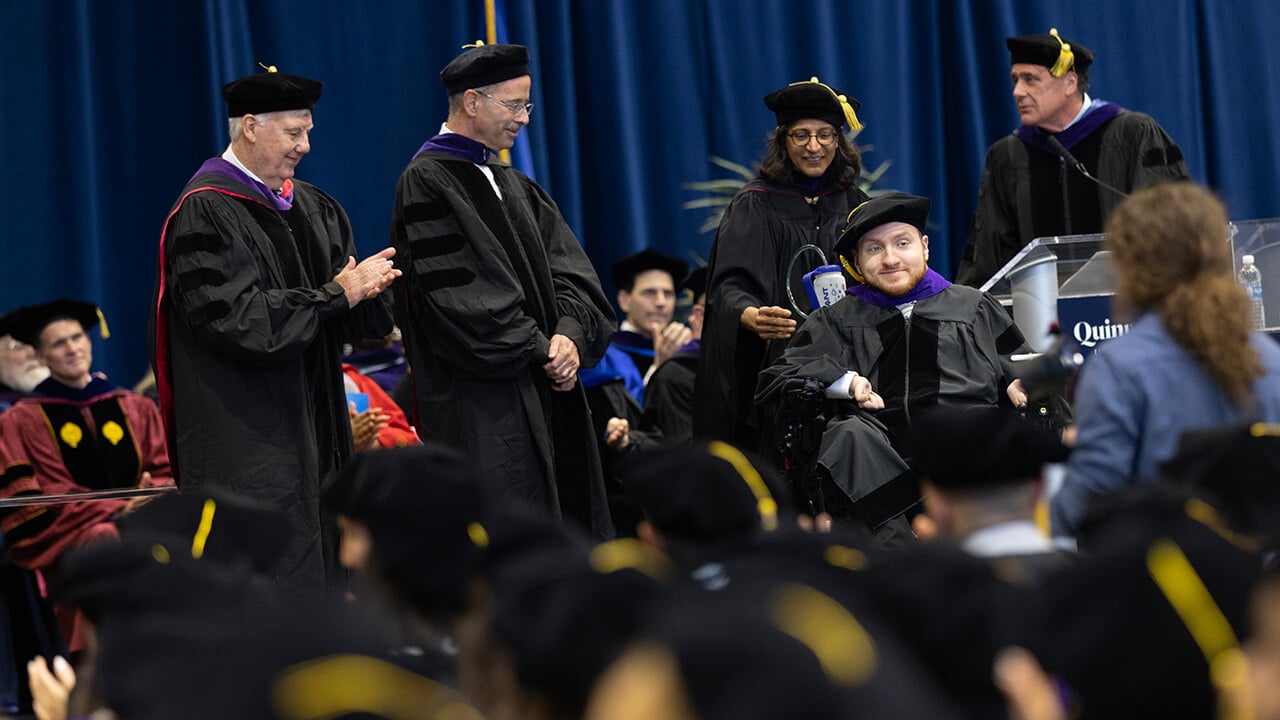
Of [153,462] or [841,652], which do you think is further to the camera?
[153,462]

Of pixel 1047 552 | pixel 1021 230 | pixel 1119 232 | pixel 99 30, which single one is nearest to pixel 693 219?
pixel 1021 230

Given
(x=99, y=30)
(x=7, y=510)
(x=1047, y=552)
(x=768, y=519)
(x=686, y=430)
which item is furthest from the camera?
(x=99, y=30)

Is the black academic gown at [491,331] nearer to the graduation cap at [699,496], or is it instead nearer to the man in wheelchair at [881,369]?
the man in wheelchair at [881,369]

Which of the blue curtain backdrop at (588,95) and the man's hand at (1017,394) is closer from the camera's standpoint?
the man's hand at (1017,394)

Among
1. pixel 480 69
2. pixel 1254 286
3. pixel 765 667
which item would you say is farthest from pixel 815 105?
pixel 765 667

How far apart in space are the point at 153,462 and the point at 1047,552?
4.76 m

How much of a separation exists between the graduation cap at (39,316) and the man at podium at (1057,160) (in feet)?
12.1

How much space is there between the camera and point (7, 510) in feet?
20.6

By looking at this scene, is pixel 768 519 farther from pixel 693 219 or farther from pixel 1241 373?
pixel 693 219

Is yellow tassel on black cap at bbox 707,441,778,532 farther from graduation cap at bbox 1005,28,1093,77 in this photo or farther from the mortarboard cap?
graduation cap at bbox 1005,28,1093,77

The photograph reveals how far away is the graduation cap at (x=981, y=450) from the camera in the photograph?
9.12ft

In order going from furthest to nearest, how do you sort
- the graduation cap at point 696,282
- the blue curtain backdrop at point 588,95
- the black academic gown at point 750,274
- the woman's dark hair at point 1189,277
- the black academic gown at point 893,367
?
the graduation cap at point 696,282 < the blue curtain backdrop at point 588,95 < the black academic gown at point 750,274 < the black academic gown at point 893,367 < the woman's dark hair at point 1189,277

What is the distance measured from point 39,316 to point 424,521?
434 centimetres

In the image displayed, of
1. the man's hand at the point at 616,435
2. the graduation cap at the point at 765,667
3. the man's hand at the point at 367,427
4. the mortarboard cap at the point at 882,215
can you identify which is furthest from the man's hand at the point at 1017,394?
the graduation cap at the point at 765,667
